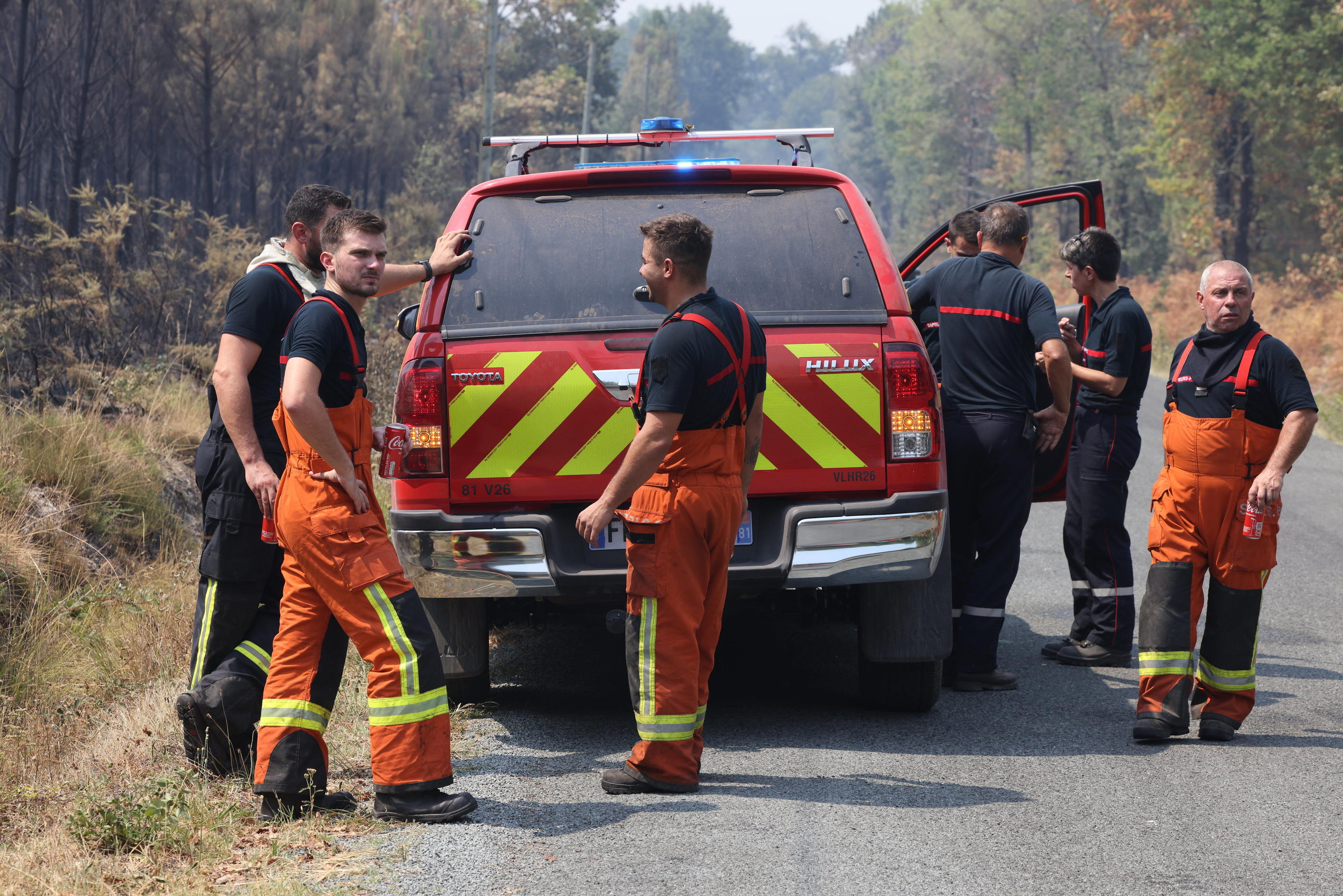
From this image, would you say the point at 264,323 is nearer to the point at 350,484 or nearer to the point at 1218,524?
the point at 350,484

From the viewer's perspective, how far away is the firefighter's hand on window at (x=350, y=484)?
4094 mm

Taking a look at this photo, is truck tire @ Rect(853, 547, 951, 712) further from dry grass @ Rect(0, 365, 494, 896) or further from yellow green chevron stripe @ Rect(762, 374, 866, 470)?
dry grass @ Rect(0, 365, 494, 896)

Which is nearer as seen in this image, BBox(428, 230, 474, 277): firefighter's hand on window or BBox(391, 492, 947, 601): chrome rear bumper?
BBox(391, 492, 947, 601): chrome rear bumper

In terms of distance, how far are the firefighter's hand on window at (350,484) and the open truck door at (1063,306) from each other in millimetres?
2719

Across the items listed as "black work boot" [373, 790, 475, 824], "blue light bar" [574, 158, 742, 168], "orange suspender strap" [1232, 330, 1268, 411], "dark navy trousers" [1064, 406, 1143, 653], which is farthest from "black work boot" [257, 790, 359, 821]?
"dark navy trousers" [1064, 406, 1143, 653]

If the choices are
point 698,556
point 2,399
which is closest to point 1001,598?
point 698,556

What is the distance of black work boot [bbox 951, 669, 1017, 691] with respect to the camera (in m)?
5.95

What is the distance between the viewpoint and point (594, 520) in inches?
169

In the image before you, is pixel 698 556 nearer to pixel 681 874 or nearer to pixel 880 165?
pixel 681 874

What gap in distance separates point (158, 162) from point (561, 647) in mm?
18809

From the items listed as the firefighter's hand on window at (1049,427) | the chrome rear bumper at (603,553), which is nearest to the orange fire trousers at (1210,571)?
the firefighter's hand on window at (1049,427)

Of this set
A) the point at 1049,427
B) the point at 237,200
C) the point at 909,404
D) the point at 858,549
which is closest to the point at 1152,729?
the point at 858,549

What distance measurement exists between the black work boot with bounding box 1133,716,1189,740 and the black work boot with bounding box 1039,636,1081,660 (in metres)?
1.40

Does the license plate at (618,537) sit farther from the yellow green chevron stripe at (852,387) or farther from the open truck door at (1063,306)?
the open truck door at (1063,306)
